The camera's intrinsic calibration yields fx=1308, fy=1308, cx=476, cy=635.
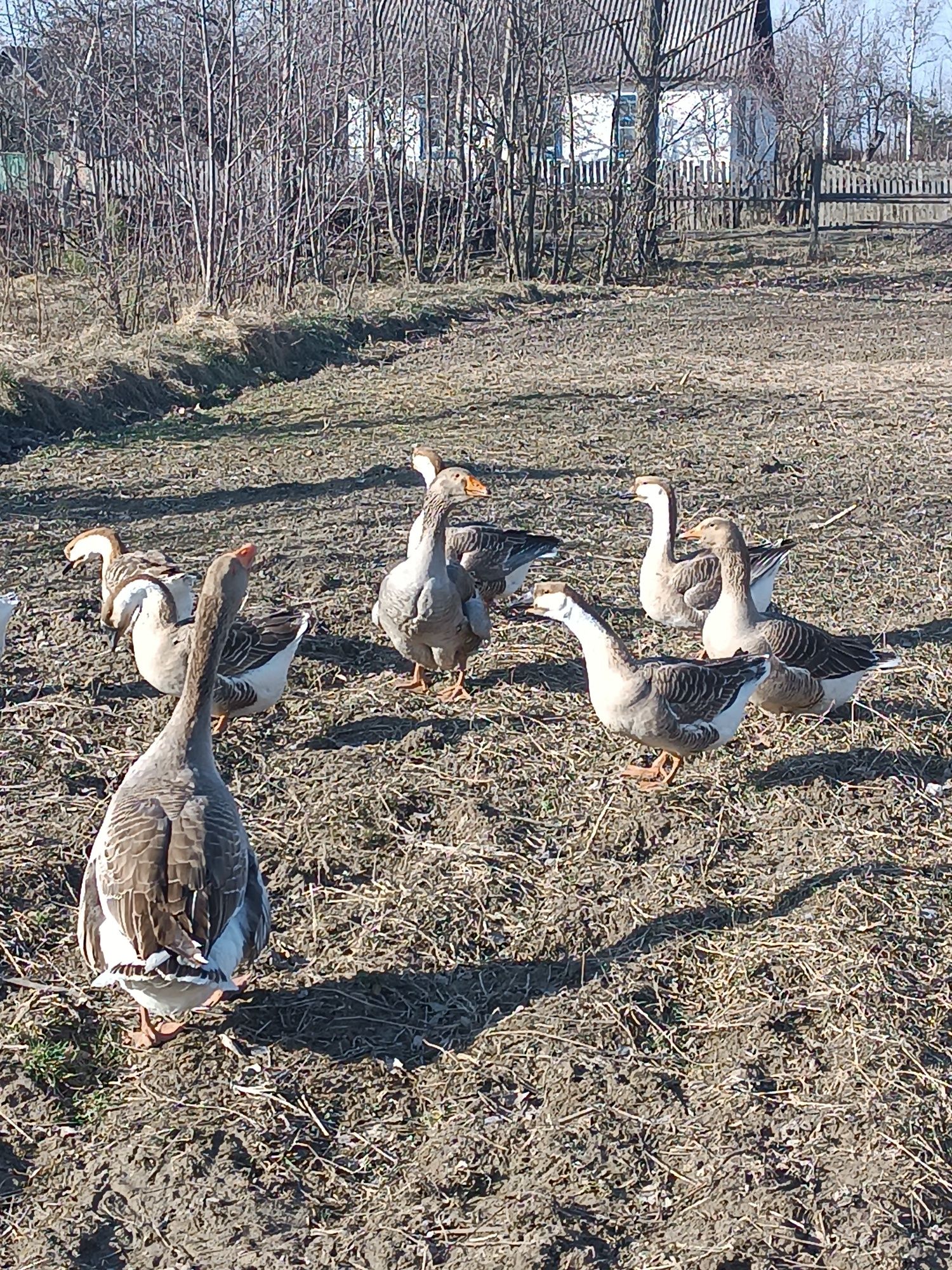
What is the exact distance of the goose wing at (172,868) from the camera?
142 inches

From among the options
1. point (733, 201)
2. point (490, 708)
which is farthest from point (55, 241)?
point (733, 201)

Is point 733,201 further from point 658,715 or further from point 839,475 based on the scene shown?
point 658,715

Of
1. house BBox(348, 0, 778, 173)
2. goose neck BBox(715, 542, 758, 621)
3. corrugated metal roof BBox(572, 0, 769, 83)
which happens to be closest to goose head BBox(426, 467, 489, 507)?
goose neck BBox(715, 542, 758, 621)

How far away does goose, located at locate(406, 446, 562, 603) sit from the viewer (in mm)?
7031

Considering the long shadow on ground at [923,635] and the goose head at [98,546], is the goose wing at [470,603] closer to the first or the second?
the goose head at [98,546]

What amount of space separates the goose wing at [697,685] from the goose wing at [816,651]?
378 millimetres

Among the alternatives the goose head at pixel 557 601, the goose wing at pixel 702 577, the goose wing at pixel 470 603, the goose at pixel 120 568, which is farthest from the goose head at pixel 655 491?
the goose at pixel 120 568

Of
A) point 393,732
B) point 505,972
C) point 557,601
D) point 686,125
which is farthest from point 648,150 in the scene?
point 505,972

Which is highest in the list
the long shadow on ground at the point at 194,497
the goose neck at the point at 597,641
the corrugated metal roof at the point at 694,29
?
the corrugated metal roof at the point at 694,29

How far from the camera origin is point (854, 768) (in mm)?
5559

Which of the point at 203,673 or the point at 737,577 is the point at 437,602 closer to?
the point at 737,577

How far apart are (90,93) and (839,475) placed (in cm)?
1213

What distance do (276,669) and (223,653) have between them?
13.5 inches

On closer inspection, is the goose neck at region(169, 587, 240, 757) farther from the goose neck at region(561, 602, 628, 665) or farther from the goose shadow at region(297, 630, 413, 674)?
the goose shadow at region(297, 630, 413, 674)
